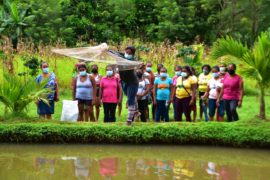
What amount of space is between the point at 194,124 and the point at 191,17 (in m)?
18.8

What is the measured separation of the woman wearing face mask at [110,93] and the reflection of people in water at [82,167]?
237cm

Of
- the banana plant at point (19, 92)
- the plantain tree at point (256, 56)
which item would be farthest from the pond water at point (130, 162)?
the plantain tree at point (256, 56)

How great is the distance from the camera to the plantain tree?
29.6 ft

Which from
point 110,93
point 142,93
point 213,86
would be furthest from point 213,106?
point 110,93

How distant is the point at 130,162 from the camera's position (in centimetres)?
774

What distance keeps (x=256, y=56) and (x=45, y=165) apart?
168 inches

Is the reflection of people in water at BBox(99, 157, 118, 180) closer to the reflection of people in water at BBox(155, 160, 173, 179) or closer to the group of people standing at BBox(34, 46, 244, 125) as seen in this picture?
the reflection of people in water at BBox(155, 160, 173, 179)

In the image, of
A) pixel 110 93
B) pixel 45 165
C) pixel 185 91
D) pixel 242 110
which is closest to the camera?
pixel 45 165

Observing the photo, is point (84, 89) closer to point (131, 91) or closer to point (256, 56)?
point (131, 91)

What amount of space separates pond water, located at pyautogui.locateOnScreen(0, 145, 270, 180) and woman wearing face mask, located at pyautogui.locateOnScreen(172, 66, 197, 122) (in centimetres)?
157

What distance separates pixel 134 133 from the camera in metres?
8.87

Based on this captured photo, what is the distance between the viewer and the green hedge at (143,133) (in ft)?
28.6

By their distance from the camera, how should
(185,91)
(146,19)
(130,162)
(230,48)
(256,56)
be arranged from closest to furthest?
1. (130,162)
2. (256,56)
3. (230,48)
4. (185,91)
5. (146,19)

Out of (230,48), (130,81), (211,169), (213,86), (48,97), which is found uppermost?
(230,48)
